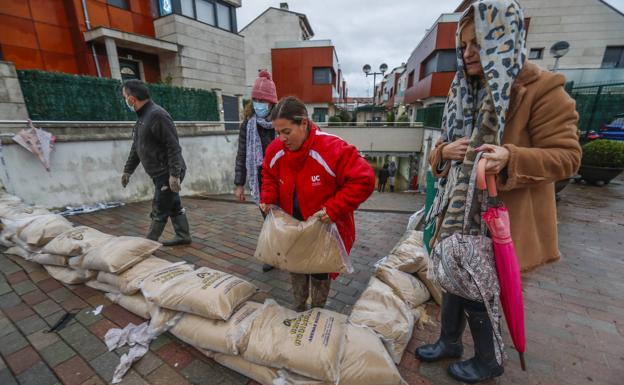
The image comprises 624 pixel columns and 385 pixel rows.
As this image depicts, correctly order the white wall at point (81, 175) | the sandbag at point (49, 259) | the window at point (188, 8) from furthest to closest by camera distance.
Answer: the window at point (188, 8)
the white wall at point (81, 175)
the sandbag at point (49, 259)

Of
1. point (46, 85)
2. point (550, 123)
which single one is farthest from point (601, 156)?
point (46, 85)

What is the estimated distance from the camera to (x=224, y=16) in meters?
12.2

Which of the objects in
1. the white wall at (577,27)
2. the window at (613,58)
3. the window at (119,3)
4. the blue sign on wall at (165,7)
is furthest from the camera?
the window at (613,58)

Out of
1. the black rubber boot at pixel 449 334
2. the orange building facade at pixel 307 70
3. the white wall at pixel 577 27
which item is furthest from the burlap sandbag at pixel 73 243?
the white wall at pixel 577 27

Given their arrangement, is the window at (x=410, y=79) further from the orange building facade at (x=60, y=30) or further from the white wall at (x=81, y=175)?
the white wall at (x=81, y=175)

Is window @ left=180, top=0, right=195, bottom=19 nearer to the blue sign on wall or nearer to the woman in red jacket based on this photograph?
the blue sign on wall

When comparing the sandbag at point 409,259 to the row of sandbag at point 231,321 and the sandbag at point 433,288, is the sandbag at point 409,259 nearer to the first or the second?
the sandbag at point 433,288

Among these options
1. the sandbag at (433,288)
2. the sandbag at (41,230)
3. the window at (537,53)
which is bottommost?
the sandbag at (433,288)

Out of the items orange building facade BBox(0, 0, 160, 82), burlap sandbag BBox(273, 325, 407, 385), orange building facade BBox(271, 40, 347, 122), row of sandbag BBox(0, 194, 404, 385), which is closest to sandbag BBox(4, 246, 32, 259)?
row of sandbag BBox(0, 194, 404, 385)

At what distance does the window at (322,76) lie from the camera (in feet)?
68.4

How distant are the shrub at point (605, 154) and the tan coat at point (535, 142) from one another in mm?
7237

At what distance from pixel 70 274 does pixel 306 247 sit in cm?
247

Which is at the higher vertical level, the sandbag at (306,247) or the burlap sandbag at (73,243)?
the sandbag at (306,247)

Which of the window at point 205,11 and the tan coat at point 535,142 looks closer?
the tan coat at point 535,142
